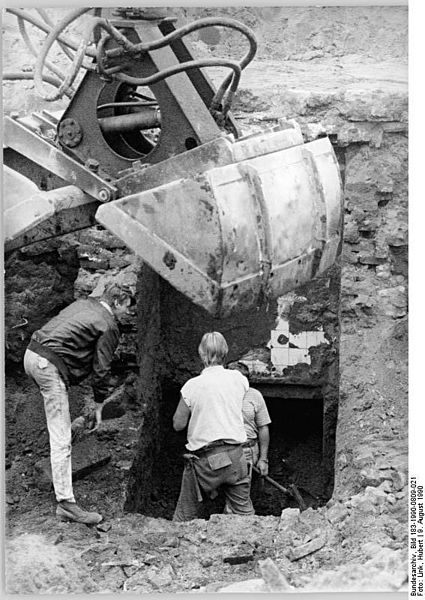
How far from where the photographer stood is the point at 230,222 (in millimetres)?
4367

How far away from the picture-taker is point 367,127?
698cm

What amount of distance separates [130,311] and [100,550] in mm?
1791

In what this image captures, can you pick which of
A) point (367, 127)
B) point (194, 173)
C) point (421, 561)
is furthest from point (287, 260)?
point (367, 127)

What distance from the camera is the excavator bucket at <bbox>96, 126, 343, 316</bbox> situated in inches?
171

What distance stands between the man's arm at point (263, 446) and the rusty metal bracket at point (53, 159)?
2450 millimetres

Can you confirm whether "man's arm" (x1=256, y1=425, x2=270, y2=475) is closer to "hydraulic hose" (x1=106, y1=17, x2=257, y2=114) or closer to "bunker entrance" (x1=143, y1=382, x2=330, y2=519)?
"bunker entrance" (x1=143, y1=382, x2=330, y2=519)

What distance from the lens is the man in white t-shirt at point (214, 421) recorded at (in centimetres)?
617

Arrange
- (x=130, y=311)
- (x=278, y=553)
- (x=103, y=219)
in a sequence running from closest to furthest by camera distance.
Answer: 1. (x=103, y=219)
2. (x=278, y=553)
3. (x=130, y=311)

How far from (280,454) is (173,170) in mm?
3733

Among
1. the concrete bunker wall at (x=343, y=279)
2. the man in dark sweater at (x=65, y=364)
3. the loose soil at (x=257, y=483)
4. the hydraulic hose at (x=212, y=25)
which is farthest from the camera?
the concrete bunker wall at (x=343, y=279)

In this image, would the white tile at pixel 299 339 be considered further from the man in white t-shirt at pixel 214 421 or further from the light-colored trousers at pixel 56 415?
the light-colored trousers at pixel 56 415

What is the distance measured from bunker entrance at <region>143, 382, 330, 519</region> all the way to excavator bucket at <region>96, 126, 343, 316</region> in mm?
3012

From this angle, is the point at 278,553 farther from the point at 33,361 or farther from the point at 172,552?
the point at 33,361

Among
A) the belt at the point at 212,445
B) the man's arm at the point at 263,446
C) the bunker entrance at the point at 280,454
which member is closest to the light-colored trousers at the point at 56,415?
the belt at the point at 212,445
